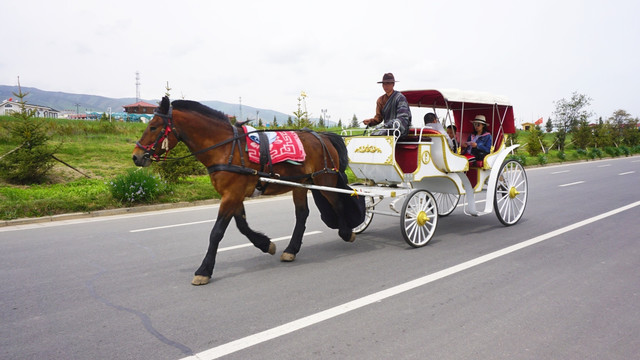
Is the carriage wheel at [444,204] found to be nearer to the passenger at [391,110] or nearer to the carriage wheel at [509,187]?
the carriage wheel at [509,187]

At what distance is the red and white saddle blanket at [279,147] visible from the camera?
17.7 ft

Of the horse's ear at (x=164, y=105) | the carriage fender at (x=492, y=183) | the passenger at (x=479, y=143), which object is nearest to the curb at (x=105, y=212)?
the horse's ear at (x=164, y=105)

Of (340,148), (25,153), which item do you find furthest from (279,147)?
(25,153)

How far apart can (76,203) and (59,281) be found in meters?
5.14

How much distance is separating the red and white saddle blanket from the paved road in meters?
1.41

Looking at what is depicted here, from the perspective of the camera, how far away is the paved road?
340 centimetres

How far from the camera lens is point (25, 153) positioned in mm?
13055

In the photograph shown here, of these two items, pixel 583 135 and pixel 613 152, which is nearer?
pixel 613 152

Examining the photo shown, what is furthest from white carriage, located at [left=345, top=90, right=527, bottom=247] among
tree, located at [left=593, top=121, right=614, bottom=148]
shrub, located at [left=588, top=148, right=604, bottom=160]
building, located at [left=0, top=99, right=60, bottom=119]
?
tree, located at [left=593, top=121, right=614, bottom=148]

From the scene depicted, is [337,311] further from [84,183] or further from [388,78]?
[84,183]

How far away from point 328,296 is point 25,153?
12.7 metres

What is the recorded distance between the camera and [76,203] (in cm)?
948

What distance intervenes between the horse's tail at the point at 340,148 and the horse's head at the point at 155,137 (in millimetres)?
2582

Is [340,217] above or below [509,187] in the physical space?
below
